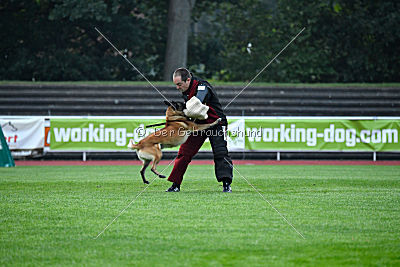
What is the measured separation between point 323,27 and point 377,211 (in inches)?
965

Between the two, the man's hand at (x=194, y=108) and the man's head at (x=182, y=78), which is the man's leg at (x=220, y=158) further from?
the man's head at (x=182, y=78)

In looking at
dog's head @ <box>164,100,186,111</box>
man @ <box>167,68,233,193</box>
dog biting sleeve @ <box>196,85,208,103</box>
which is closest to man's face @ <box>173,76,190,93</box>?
man @ <box>167,68,233,193</box>

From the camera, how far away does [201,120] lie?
30.9 ft

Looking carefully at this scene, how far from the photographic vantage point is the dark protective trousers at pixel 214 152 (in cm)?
946

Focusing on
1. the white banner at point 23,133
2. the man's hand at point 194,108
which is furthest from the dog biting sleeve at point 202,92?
the white banner at point 23,133

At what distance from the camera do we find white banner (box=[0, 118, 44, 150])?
1927 cm

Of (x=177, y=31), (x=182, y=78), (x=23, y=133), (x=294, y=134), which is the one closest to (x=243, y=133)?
(x=294, y=134)

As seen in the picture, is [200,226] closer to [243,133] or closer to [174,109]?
[174,109]

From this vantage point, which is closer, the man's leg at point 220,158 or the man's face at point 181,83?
the man's face at point 181,83

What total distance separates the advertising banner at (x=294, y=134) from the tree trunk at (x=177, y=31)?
8784 mm

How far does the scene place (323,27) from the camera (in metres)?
30.9

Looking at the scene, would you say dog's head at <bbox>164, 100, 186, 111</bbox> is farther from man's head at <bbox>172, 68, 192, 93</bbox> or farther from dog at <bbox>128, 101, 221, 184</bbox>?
man's head at <bbox>172, 68, 192, 93</bbox>

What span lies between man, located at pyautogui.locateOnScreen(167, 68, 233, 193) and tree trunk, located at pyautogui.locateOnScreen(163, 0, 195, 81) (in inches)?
719

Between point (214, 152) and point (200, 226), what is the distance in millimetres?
3265
